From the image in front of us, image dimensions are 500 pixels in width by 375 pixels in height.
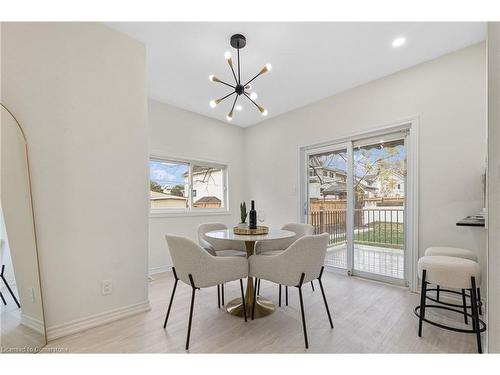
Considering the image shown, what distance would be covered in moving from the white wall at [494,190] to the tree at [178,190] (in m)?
3.75

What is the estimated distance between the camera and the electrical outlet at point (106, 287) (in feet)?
6.98

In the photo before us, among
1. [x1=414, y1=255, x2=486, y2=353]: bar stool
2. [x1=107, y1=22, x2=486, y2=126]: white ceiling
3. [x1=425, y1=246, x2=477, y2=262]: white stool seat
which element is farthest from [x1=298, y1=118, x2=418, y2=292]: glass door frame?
[x1=414, y1=255, x2=486, y2=353]: bar stool

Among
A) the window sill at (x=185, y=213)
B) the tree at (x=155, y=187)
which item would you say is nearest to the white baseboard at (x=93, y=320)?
the window sill at (x=185, y=213)

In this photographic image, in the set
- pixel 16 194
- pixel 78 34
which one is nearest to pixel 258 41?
pixel 78 34

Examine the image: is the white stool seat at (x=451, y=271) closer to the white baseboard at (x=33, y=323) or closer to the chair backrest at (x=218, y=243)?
the chair backrest at (x=218, y=243)

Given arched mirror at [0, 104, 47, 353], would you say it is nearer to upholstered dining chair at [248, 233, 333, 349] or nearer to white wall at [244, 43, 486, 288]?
upholstered dining chair at [248, 233, 333, 349]

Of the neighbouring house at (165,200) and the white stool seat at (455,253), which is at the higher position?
the neighbouring house at (165,200)

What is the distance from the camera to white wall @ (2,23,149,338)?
1830 millimetres

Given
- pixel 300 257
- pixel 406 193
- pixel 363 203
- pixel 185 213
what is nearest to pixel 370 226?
pixel 363 203

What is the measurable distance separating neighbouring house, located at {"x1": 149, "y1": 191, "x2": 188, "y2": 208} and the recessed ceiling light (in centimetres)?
351

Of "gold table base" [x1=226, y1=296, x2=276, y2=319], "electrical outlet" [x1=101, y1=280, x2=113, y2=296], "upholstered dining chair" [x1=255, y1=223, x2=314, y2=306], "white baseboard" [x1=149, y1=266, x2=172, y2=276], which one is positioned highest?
"upholstered dining chair" [x1=255, y1=223, x2=314, y2=306]

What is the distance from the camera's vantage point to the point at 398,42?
243 cm

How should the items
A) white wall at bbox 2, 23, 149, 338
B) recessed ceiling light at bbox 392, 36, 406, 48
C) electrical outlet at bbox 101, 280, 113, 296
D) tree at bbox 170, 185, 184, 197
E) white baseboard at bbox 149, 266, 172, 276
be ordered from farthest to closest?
tree at bbox 170, 185, 184, 197, white baseboard at bbox 149, 266, 172, 276, recessed ceiling light at bbox 392, 36, 406, 48, electrical outlet at bbox 101, 280, 113, 296, white wall at bbox 2, 23, 149, 338

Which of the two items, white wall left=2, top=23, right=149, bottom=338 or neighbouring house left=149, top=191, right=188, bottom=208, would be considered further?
neighbouring house left=149, top=191, right=188, bottom=208
